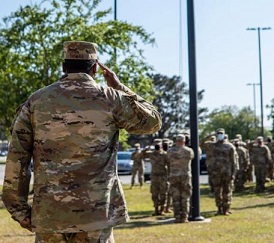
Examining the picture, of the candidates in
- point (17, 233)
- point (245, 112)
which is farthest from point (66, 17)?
point (245, 112)

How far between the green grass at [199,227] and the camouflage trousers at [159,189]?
1.38 ft

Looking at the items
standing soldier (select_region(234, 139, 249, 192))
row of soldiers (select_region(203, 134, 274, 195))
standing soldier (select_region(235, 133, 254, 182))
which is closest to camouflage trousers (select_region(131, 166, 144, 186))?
standing soldier (select_region(235, 133, 254, 182))

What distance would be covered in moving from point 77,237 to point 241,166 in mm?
18307

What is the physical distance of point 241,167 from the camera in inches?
846

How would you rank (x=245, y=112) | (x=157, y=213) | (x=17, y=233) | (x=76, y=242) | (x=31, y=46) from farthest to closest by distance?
1. (x=245, y=112)
2. (x=31, y=46)
3. (x=157, y=213)
4. (x=17, y=233)
5. (x=76, y=242)

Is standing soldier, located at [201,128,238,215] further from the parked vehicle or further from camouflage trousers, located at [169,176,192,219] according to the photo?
the parked vehicle

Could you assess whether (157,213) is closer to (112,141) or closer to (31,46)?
(31,46)

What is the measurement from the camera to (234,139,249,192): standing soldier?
21.4 m

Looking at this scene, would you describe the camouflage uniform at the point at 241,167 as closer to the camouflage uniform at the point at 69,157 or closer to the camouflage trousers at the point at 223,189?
the camouflage trousers at the point at 223,189

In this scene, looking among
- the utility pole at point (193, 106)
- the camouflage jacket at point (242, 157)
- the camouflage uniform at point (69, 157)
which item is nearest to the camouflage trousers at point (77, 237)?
the camouflage uniform at point (69, 157)

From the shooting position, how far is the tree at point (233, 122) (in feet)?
256

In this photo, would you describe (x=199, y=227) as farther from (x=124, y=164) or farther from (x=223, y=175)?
(x=124, y=164)

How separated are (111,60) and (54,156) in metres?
17.0

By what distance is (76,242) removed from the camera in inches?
143
